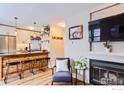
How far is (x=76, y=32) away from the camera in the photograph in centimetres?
484

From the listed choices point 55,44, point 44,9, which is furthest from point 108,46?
point 55,44

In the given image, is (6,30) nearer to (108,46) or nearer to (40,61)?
(40,61)

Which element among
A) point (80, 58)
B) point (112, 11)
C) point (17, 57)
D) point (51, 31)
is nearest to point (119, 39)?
point (112, 11)

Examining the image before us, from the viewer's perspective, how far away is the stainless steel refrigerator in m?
6.70

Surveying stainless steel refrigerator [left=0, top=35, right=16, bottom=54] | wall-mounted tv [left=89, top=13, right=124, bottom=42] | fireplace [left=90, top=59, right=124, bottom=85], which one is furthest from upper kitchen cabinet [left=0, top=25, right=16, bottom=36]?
fireplace [left=90, top=59, right=124, bottom=85]

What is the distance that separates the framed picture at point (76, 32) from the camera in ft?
15.2

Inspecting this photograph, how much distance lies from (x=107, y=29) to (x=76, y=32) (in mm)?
1465

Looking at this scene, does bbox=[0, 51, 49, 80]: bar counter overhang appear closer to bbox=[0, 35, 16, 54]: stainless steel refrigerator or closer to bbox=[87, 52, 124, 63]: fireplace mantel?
bbox=[0, 35, 16, 54]: stainless steel refrigerator

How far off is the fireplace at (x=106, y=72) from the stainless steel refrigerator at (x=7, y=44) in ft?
15.4

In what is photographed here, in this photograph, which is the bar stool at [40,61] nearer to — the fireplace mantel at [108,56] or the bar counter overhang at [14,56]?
the bar counter overhang at [14,56]

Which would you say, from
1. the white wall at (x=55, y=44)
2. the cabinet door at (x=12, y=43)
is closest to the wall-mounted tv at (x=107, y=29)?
the white wall at (x=55, y=44)

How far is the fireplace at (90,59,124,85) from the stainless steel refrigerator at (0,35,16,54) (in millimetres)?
4681
